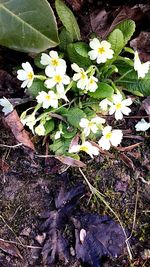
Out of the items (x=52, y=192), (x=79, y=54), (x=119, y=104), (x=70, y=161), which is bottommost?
(x=52, y=192)

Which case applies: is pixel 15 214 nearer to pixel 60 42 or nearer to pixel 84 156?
pixel 84 156

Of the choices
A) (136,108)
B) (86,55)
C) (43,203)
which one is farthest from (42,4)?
(43,203)

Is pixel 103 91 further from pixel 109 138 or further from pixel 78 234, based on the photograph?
pixel 78 234

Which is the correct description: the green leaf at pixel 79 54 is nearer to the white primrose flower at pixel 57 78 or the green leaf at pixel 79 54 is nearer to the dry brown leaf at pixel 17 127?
the white primrose flower at pixel 57 78

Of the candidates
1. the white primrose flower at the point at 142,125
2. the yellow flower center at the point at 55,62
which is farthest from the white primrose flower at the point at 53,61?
the white primrose flower at the point at 142,125

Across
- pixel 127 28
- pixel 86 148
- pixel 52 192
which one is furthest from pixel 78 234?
pixel 127 28
